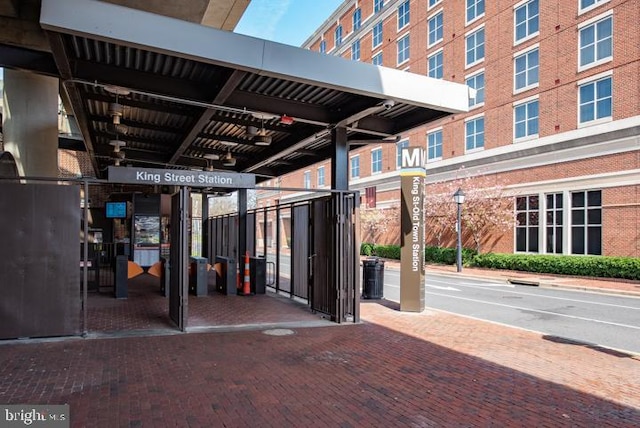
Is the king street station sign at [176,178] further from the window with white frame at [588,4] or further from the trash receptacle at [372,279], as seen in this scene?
the window with white frame at [588,4]

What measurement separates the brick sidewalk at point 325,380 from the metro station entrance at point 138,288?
0.64m

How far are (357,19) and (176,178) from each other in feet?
144

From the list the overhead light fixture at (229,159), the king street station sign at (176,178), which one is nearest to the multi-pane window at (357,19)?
the overhead light fixture at (229,159)

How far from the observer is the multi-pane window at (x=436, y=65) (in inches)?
1383

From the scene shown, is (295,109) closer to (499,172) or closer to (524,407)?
(524,407)

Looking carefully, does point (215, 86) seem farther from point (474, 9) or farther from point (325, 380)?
point (474, 9)

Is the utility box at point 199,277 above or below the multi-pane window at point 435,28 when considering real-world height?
below

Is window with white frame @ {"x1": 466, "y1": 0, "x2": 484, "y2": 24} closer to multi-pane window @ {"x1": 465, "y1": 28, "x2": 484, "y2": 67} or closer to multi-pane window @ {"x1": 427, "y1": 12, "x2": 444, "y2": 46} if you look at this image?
multi-pane window @ {"x1": 465, "y1": 28, "x2": 484, "y2": 67}

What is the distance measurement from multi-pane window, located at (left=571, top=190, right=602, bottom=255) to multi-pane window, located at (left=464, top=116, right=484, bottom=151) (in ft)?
25.3

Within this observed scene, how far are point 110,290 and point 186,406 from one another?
1115 centimetres

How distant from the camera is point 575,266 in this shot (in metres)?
22.2

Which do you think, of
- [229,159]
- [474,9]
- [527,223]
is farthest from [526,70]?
[229,159]

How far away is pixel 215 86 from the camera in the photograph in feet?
29.3

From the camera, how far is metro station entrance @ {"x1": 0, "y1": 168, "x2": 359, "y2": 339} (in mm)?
7945
